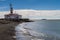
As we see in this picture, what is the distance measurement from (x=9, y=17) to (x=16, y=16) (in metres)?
5.13

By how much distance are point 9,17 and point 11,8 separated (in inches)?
285

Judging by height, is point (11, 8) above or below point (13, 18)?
above

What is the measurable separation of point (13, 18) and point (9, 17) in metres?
3.44

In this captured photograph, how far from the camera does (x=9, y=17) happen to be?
119125mm

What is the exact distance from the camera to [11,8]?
381ft

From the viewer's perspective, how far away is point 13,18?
397 ft

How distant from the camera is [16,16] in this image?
4692 inches

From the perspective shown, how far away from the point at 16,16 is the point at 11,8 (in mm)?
7197
